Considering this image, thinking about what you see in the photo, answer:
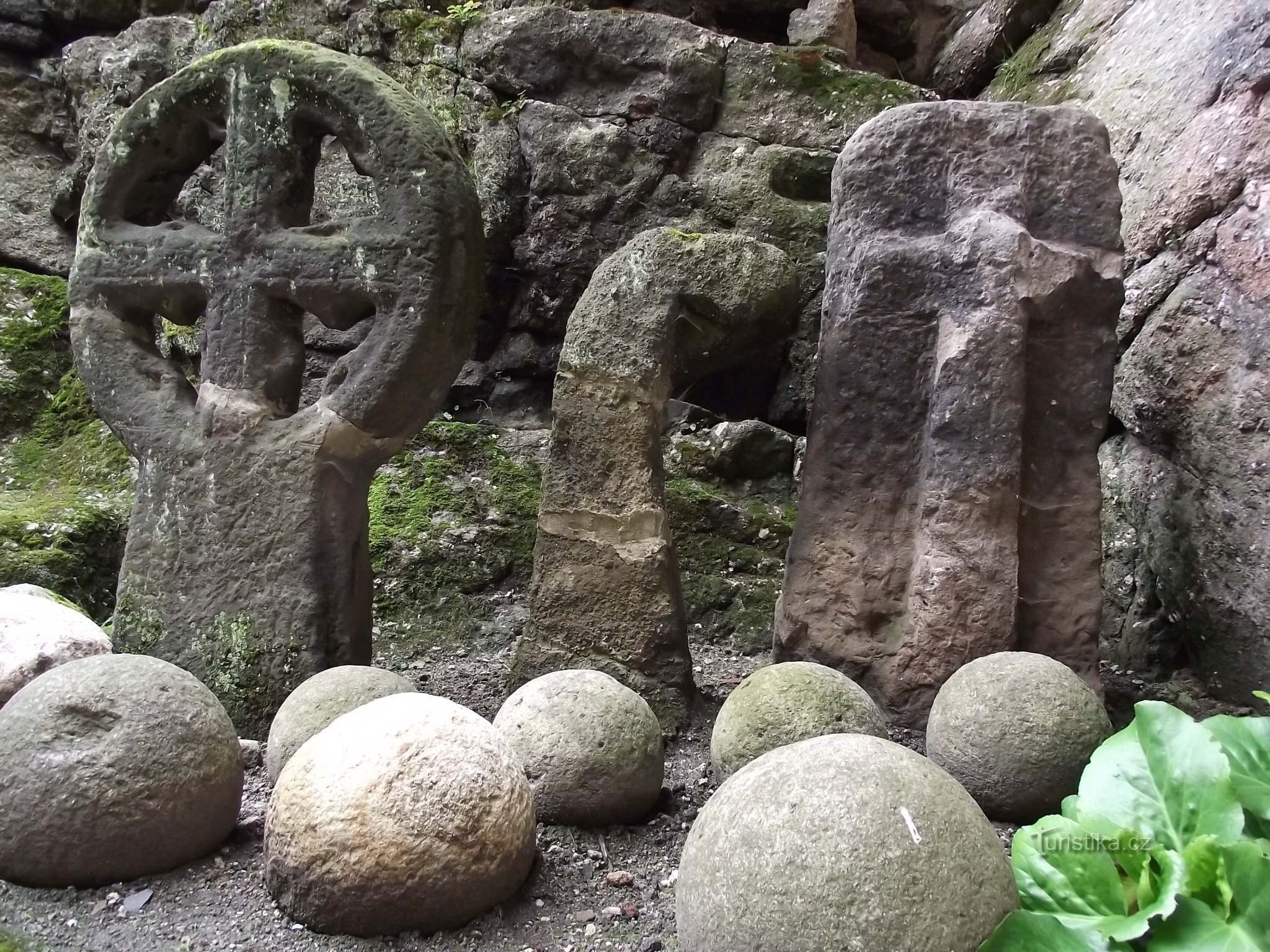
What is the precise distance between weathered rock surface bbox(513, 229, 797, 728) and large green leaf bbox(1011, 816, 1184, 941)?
4.57ft

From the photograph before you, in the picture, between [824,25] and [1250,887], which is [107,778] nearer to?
[1250,887]

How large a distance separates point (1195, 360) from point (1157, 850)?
7.41 ft

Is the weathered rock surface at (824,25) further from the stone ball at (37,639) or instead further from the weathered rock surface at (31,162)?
the stone ball at (37,639)

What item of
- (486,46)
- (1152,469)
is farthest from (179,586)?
(1152,469)

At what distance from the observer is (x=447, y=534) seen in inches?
162

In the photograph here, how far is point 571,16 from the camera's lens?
4.77 m

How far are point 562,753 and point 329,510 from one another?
3.91 feet

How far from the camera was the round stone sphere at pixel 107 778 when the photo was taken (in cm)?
190

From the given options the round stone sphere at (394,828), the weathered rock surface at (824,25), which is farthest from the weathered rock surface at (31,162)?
the round stone sphere at (394,828)

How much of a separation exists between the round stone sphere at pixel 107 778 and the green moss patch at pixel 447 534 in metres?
1.67

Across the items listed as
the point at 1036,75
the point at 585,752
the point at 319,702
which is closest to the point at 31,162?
the point at 319,702

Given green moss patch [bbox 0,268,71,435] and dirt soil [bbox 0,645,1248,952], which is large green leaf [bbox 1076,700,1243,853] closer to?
dirt soil [bbox 0,645,1248,952]

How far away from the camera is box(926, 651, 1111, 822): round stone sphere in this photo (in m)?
2.17

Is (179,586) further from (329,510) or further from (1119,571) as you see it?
(1119,571)
